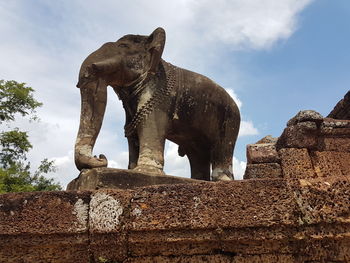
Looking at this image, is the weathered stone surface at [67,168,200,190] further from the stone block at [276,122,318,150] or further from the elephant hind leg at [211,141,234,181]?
the stone block at [276,122,318,150]

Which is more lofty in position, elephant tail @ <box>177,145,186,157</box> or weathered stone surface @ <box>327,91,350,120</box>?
weathered stone surface @ <box>327,91,350,120</box>

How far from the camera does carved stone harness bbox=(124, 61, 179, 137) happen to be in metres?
3.80

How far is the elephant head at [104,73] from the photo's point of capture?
3.51 meters

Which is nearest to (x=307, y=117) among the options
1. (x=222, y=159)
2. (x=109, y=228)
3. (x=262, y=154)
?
(x=262, y=154)

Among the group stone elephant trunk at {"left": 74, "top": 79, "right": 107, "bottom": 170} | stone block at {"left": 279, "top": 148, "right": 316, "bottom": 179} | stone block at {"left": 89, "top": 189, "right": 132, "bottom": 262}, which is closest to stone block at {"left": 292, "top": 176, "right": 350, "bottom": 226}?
stone block at {"left": 89, "top": 189, "right": 132, "bottom": 262}

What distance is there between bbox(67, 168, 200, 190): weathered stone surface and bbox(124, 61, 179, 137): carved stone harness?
769mm

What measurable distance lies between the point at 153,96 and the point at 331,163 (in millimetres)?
3016

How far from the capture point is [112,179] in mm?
3072

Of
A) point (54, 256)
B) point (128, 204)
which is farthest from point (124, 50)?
point (54, 256)

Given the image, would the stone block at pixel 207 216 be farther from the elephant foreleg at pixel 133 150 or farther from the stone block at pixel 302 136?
the stone block at pixel 302 136

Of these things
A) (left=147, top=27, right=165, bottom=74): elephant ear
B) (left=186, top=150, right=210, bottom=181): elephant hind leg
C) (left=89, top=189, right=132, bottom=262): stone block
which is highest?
(left=147, top=27, right=165, bottom=74): elephant ear

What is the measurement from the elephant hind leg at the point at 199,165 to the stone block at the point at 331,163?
1755 millimetres

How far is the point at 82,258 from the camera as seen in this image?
2625 mm

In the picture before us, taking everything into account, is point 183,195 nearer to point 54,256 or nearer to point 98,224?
point 98,224
